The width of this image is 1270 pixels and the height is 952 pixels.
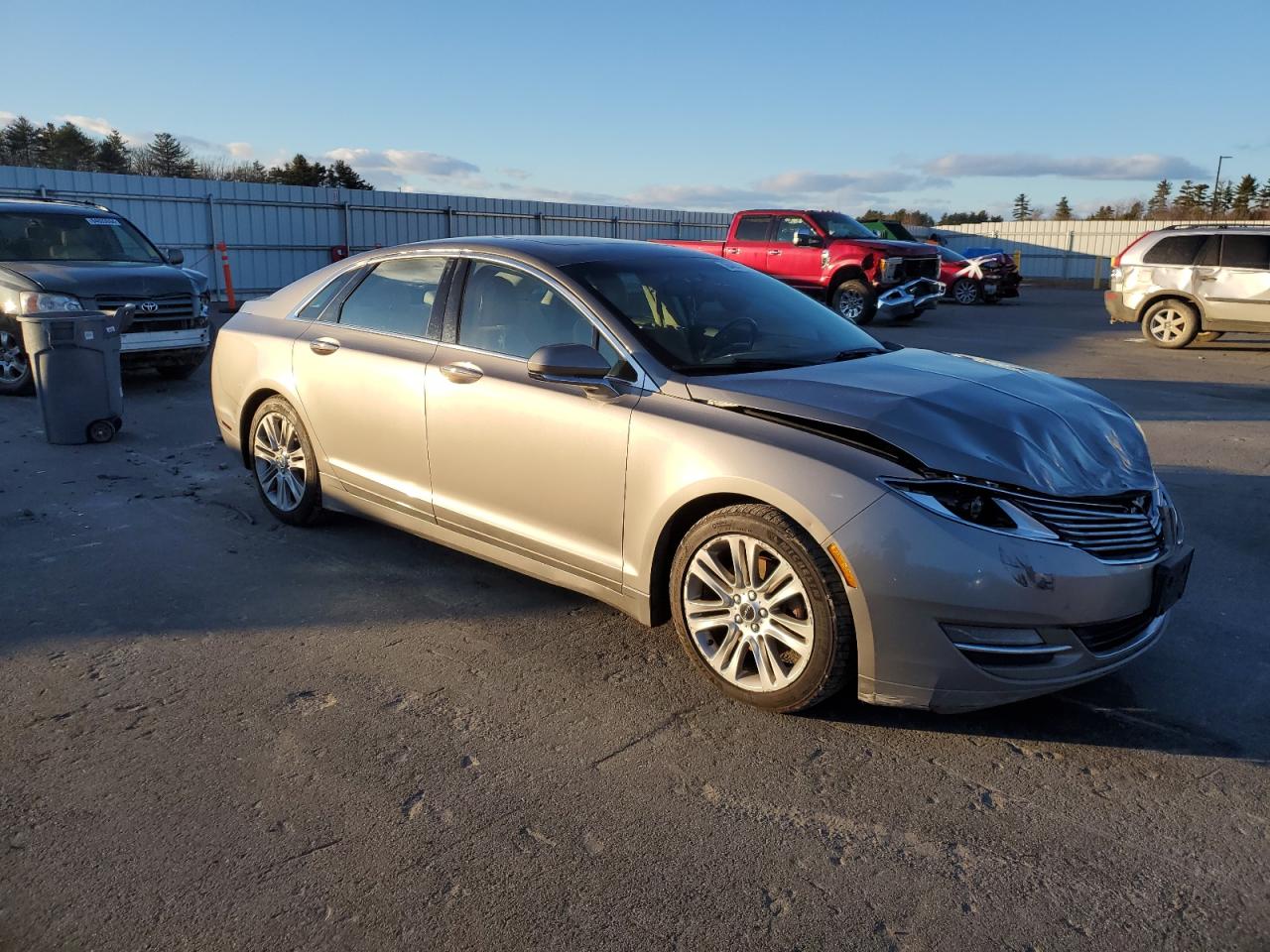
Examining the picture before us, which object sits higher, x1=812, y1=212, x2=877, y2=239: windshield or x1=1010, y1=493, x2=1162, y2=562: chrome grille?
x1=812, y1=212, x2=877, y2=239: windshield

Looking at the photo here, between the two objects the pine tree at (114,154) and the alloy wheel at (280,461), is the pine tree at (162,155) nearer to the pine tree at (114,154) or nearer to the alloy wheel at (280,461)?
the pine tree at (114,154)

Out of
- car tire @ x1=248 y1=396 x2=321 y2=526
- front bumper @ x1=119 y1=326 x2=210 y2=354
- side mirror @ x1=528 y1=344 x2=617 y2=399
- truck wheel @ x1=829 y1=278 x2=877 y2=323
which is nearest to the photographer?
side mirror @ x1=528 y1=344 x2=617 y2=399

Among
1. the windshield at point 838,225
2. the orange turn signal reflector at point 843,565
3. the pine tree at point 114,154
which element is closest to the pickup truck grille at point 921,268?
the windshield at point 838,225

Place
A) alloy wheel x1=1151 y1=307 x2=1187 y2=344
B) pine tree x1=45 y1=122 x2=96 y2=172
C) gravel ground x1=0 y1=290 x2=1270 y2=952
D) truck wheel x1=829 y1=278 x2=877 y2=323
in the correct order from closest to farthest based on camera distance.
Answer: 1. gravel ground x1=0 y1=290 x2=1270 y2=952
2. alloy wheel x1=1151 y1=307 x2=1187 y2=344
3. truck wheel x1=829 y1=278 x2=877 y2=323
4. pine tree x1=45 y1=122 x2=96 y2=172

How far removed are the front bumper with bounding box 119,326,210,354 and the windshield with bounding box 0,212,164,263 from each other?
3.53ft

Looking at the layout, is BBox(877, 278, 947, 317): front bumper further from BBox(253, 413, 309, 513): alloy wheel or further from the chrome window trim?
the chrome window trim

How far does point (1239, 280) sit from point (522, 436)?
13719 mm

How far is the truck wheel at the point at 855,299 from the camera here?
18250mm

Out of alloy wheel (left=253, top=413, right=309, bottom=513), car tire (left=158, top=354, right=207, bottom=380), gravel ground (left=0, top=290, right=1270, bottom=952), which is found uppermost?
alloy wheel (left=253, top=413, right=309, bottom=513)

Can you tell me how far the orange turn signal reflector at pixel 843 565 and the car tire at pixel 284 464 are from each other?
3.20m

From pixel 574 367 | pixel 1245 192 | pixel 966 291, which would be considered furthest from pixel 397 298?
pixel 1245 192

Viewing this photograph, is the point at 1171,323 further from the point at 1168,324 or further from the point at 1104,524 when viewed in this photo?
the point at 1104,524

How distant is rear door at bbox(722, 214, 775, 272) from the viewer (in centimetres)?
1930

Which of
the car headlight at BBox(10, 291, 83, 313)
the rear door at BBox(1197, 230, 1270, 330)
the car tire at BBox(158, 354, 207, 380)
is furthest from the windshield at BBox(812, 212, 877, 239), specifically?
the car headlight at BBox(10, 291, 83, 313)
